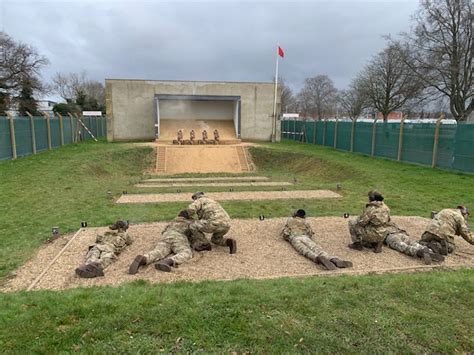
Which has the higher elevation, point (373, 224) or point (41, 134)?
point (41, 134)

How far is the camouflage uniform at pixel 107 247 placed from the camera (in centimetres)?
542

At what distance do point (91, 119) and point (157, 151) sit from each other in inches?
629

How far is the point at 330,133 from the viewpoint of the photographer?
26.0 meters

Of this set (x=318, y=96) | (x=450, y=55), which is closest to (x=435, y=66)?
(x=450, y=55)

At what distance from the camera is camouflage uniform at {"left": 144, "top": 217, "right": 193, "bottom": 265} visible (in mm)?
5476

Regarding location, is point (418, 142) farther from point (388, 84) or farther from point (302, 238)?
point (388, 84)

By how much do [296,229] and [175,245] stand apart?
215cm

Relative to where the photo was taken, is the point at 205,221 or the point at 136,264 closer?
the point at 136,264

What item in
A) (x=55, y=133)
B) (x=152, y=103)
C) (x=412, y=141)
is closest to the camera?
(x=412, y=141)

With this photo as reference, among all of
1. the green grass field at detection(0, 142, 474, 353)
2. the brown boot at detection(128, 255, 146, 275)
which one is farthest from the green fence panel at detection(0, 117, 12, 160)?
the brown boot at detection(128, 255, 146, 275)

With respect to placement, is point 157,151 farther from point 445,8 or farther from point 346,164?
point 445,8

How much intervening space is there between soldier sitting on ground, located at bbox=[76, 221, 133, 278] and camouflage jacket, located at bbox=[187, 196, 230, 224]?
3.89 ft

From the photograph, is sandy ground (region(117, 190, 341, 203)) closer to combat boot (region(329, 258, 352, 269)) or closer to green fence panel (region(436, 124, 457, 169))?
combat boot (region(329, 258, 352, 269))

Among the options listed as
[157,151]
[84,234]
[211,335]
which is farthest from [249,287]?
[157,151]
